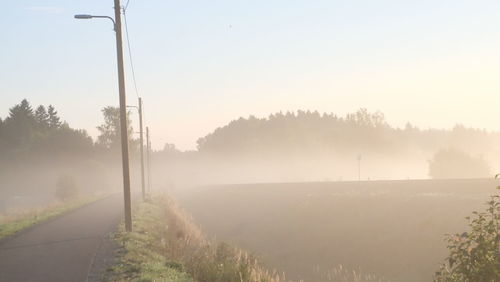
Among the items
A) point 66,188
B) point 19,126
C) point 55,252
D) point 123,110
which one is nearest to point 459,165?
point 66,188

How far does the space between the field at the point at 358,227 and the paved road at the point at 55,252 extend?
26.1 feet

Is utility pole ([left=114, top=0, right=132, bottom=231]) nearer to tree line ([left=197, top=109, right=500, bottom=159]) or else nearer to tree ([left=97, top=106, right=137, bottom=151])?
tree ([left=97, top=106, right=137, bottom=151])

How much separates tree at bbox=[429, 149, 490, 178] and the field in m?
21.9

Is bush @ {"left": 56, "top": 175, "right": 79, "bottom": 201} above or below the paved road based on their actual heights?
above

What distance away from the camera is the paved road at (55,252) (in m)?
13.6

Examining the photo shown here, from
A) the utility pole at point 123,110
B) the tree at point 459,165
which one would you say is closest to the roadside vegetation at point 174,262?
the utility pole at point 123,110

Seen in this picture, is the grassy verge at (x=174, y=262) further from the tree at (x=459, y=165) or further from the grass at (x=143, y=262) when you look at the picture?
the tree at (x=459, y=165)

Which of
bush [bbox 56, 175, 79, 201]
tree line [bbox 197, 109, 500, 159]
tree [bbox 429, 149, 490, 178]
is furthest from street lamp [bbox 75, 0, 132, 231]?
tree line [bbox 197, 109, 500, 159]

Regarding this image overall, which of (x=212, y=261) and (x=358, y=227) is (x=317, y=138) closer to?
(x=358, y=227)

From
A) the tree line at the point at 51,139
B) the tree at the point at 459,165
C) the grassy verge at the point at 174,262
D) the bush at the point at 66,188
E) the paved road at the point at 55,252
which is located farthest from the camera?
the tree line at the point at 51,139

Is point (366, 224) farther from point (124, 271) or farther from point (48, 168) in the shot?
point (48, 168)

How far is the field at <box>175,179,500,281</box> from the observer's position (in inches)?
1051

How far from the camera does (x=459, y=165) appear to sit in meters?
68.4

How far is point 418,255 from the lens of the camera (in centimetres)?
2622
